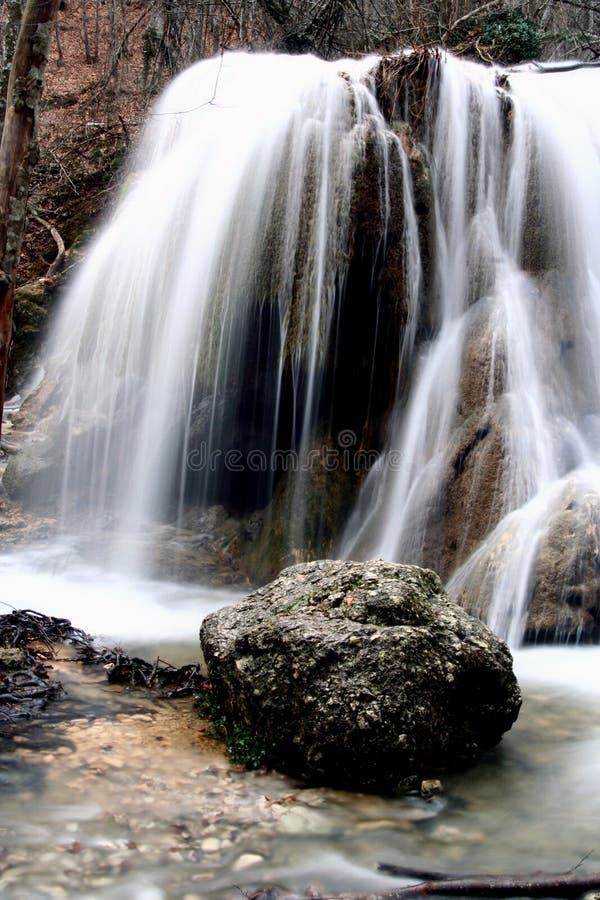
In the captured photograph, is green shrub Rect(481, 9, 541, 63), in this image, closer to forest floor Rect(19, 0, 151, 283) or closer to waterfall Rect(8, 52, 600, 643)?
waterfall Rect(8, 52, 600, 643)

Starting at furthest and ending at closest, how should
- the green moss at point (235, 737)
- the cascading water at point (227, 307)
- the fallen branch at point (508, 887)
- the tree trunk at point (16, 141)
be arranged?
the cascading water at point (227, 307) < the tree trunk at point (16, 141) < the green moss at point (235, 737) < the fallen branch at point (508, 887)

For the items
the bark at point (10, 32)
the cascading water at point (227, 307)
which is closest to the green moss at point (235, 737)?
the cascading water at point (227, 307)

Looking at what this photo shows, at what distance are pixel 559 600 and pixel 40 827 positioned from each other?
4218mm

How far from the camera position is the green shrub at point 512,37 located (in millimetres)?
14430

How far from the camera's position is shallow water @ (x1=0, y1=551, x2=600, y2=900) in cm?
295

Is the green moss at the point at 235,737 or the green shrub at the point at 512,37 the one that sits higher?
the green shrub at the point at 512,37

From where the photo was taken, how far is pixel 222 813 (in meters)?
3.39

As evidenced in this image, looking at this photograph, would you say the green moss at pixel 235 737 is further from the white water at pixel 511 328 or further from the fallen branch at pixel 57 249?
the fallen branch at pixel 57 249

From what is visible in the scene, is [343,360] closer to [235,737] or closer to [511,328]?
[511,328]
